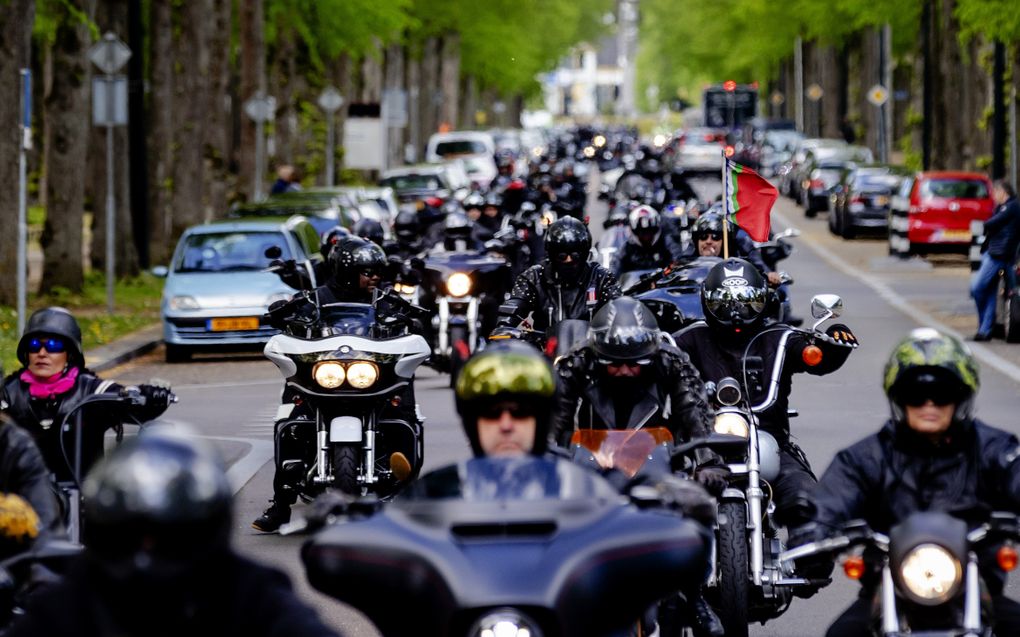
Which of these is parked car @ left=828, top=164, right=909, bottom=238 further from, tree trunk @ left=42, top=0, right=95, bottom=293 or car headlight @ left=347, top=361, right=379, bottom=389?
car headlight @ left=347, top=361, right=379, bottom=389

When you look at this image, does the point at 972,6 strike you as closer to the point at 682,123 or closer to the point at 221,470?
the point at 221,470

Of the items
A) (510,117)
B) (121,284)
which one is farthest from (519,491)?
(510,117)

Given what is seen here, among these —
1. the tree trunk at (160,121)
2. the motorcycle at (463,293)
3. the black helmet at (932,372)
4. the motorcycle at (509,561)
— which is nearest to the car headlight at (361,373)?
the black helmet at (932,372)

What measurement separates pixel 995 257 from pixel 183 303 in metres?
8.53

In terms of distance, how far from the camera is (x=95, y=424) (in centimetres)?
909

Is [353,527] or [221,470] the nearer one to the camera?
[221,470]

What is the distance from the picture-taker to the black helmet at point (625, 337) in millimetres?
8258

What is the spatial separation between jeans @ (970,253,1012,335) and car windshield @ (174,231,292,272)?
7.32 metres

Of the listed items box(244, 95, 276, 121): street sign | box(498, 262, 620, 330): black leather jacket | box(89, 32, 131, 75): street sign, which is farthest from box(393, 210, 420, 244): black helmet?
box(498, 262, 620, 330): black leather jacket

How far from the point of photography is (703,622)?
8445mm

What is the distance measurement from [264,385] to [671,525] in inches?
663

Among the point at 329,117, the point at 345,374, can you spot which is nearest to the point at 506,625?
the point at 345,374

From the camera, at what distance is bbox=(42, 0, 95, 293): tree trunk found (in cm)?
2894

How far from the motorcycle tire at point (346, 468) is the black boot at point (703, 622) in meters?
3.51
